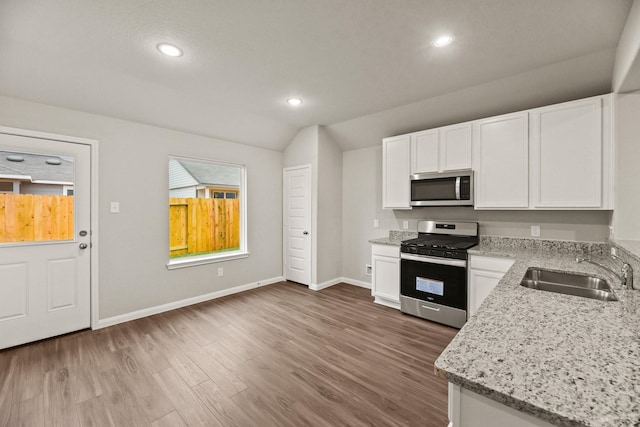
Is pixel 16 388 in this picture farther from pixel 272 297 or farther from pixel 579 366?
pixel 579 366

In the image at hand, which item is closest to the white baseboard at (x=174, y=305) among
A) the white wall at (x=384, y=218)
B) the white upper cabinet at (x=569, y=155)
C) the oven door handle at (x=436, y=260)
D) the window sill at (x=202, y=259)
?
the window sill at (x=202, y=259)

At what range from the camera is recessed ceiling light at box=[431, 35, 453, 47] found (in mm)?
2129

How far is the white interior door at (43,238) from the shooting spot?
2688 millimetres

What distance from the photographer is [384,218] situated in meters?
4.45

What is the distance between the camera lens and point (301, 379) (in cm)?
220

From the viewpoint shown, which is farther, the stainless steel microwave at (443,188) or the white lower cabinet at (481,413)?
the stainless steel microwave at (443,188)

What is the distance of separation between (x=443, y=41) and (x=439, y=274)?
7.61ft

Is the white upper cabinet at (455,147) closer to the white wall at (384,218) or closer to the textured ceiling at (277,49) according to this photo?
the textured ceiling at (277,49)

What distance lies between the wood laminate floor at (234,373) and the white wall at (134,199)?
0.43 metres

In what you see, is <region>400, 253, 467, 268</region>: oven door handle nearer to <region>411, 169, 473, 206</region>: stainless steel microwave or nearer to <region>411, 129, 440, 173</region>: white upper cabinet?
<region>411, 169, 473, 206</region>: stainless steel microwave

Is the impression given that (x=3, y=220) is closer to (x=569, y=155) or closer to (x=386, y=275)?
(x=386, y=275)

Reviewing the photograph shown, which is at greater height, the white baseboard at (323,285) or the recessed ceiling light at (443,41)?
the recessed ceiling light at (443,41)

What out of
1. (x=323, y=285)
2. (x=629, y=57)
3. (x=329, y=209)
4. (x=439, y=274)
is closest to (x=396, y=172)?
(x=329, y=209)

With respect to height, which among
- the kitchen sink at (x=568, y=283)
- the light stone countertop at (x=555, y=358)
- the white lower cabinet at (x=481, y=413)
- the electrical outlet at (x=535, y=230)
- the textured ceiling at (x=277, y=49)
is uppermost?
the textured ceiling at (x=277, y=49)
